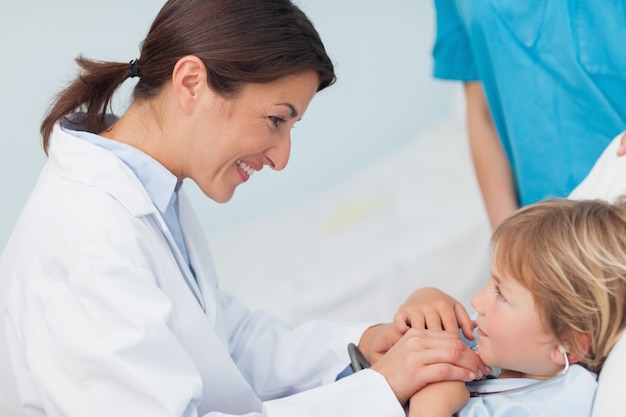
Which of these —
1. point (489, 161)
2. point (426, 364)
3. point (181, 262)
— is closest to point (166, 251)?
point (181, 262)

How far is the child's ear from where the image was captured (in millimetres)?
1351

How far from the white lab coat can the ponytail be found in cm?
9

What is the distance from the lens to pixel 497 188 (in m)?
2.12

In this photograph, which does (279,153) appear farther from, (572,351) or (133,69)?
(572,351)

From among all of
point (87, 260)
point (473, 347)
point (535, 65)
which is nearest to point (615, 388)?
point (473, 347)

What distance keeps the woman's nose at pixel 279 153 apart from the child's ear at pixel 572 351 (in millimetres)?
549

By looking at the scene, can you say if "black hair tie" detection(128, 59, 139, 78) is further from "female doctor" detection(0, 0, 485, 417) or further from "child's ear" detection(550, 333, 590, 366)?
"child's ear" detection(550, 333, 590, 366)

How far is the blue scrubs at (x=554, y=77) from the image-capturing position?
1.90 metres

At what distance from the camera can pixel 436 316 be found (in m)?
1.59

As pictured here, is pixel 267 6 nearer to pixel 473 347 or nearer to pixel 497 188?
pixel 473 347

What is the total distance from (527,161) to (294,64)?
27.6 inches

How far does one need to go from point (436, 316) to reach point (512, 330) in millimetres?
228

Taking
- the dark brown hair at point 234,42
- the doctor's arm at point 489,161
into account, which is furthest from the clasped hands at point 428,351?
the doctor's arm at point 489,161

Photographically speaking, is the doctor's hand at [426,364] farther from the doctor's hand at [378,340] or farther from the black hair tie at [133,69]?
the black hair tie at [133,69]
